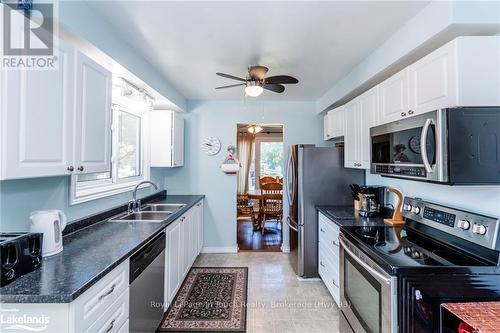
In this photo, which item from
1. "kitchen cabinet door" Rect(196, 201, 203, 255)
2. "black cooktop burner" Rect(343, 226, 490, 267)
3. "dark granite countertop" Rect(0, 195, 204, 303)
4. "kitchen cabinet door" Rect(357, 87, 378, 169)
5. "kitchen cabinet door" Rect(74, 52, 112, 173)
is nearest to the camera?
"dark granite countertop" Rect(0, 195, 204, 303)

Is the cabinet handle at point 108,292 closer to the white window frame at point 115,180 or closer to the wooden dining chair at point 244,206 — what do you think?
the white window frame at point 115,180

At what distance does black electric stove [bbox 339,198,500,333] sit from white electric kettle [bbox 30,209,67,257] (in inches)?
73.2

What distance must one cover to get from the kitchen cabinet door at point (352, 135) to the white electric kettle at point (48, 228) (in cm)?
260

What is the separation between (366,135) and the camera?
2.49 metres

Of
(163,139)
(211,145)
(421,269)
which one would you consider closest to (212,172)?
(211,145)

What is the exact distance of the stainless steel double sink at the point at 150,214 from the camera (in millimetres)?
2448

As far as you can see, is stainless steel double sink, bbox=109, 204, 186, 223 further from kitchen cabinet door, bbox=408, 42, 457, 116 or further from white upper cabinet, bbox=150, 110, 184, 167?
kitchen cabinet door, bbox=408, 42, 457, 116

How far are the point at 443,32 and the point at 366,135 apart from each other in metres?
1.10

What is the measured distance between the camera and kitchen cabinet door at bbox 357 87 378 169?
232 cm

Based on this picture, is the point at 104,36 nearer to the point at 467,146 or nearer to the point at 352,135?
the point at 467,146

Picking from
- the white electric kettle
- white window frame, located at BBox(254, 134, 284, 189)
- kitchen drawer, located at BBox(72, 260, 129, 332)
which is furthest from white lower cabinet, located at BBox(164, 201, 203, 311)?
white window frame, located at BBox(254, 134, 284, 189)

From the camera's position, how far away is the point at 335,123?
3.37m

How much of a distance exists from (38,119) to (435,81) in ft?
7.31

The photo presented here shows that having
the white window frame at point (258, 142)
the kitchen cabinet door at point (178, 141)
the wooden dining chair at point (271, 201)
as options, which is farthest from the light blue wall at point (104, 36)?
the white window frame at point (258, 142)
